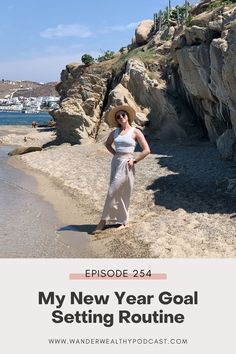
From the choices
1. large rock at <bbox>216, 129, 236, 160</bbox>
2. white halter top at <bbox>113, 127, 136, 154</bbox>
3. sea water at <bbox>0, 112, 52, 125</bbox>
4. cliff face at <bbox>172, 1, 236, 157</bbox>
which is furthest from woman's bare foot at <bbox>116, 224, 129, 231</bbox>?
sea water at <bbox>0, 112, 52, 125</bbox>

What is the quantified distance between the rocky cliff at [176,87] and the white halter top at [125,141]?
622 cm

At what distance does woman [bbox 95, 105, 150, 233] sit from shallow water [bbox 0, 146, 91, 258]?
1.13 metres

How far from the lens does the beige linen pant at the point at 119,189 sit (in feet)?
32.0

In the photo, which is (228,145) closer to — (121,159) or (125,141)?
(121,159)

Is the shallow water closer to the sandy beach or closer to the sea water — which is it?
the sandy beach

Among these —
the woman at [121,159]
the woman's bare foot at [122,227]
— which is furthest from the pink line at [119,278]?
the woman's bare foot at [122,227]

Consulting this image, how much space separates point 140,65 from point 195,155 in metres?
12.8

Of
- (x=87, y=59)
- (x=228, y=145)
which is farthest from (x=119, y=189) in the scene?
(x=87, y=59)

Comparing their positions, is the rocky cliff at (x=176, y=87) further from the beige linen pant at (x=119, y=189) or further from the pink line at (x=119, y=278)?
the pink line at (x=119, y=278)

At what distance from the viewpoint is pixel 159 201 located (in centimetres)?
1310

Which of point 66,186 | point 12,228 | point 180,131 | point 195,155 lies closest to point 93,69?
point 180,131

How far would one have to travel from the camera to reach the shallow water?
32.1 ft

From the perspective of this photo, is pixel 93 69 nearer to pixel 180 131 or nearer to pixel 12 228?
pixel 180 131

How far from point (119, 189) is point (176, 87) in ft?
66.5
